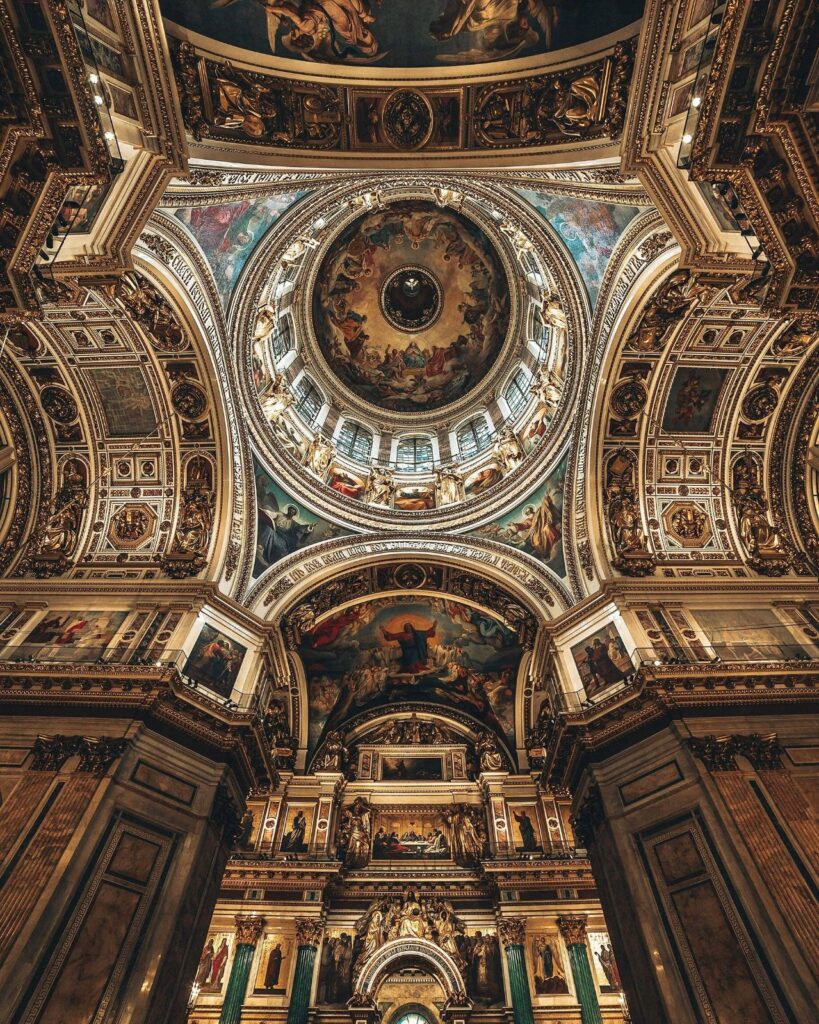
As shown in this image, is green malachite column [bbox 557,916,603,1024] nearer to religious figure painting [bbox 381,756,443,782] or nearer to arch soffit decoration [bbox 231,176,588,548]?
religious figure painting [bbox 381,756,443,782]

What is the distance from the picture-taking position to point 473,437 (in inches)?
870

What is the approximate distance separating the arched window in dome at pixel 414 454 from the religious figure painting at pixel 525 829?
10785mm

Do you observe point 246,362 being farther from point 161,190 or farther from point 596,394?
point 596,394

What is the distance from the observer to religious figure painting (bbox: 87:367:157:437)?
15.0 metres

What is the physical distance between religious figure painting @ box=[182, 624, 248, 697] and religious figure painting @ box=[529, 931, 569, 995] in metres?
9.47

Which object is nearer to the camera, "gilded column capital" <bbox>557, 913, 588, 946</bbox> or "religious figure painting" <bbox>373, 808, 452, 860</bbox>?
"gilded column capital" <bbox>557, 913, 588, 946</bbox>

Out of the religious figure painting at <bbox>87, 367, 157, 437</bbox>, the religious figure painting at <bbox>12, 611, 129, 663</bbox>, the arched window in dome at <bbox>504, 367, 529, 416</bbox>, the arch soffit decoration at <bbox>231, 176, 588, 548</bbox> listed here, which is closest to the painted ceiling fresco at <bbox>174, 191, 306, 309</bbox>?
the arch soffit decoration at <bbox>231, 176, 588, 548</bbox>

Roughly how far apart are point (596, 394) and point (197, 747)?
1212cm

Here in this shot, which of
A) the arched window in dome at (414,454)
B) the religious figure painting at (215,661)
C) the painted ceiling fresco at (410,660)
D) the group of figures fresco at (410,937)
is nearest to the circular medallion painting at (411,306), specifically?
the arched window in dome at (414,454)

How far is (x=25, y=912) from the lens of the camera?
8.38 meters

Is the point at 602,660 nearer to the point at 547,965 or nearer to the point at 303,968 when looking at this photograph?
the point at 547,965

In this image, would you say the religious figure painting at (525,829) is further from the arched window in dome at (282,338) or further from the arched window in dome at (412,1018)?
the arched window in dome at (282,338)

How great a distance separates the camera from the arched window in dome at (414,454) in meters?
21.5

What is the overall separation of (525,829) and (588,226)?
52.4 feet
